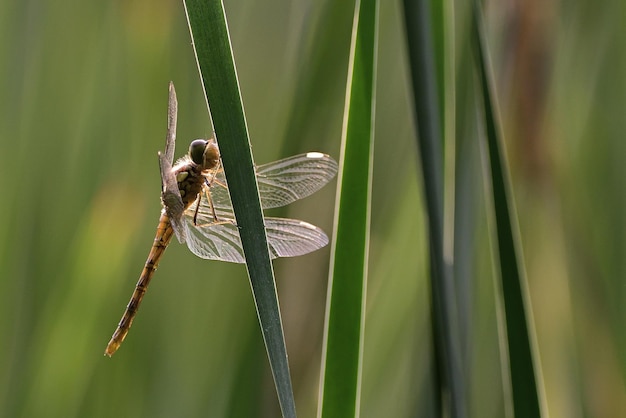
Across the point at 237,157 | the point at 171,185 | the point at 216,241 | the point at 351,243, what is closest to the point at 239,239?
the point at 216,241

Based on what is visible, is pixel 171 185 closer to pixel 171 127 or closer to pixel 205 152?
pixel 171 127

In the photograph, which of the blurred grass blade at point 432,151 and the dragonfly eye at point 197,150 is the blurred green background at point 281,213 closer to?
the dragonfly eye at point 197,150

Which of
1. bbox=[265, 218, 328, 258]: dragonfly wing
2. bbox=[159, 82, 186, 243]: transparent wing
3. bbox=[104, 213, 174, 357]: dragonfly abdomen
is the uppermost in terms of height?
bbox=[159, 82, 186, 243]: transparent wing

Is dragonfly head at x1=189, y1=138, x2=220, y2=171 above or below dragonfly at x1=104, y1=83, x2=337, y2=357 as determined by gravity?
above

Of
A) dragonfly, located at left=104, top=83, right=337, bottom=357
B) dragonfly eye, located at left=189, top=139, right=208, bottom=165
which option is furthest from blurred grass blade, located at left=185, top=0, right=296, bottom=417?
dragonfly eye, located at left=189, top=139, right=208, bottom=165

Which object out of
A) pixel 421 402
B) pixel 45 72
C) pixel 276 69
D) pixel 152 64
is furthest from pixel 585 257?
pixel 45 72

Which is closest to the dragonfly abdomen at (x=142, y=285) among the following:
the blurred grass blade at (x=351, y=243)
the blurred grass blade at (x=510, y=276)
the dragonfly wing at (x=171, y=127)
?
the dragonfly wing at (x=171, y=127)

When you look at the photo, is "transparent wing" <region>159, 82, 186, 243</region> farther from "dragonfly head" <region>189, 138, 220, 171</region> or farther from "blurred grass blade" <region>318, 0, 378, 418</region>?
"blurred grass blade" <region>318, 0, 378, 418</region>

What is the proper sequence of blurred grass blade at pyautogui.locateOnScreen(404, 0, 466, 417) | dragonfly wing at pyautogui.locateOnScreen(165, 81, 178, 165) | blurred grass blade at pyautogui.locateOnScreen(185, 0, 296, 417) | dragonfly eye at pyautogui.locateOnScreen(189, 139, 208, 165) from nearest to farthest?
blurred grass blade at pyautogui.locateOnScreen(185, 0, 296, 417) → blurred grass blade at pyautogui.locateOnScreen(404, 0, 466, 417) → dragonfly wing at pyautogui.locateOnScreen(165, 81, 178, 165) → dragonfly eye at pyautogui.locateOnScreen(189, 139, 208, 165)
